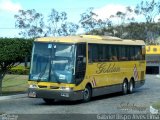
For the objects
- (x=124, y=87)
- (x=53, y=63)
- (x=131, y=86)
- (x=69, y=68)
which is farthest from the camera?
(x=131, y=86)

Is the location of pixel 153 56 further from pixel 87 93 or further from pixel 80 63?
pixel 80 63

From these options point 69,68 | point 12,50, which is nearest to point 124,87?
point 12,50

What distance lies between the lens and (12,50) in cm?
2448

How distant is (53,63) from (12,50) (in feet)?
15.8

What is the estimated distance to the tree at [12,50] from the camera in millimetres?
24328

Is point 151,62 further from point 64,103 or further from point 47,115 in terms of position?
point 47,115

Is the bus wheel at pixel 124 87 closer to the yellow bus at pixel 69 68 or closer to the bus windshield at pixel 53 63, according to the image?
the yellow bus at pixel 69 68

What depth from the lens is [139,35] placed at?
7688 cm

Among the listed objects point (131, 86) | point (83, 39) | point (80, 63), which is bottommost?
point (131, 86)

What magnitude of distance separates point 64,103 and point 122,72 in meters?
5.64

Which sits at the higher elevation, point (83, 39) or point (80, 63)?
point (83, 39)

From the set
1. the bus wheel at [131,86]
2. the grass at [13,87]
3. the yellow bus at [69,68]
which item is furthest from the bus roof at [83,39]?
the grass at [13,87]

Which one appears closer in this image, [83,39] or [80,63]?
[80,63]

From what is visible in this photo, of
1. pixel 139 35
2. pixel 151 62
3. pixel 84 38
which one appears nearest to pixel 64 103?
pixel 84 38
